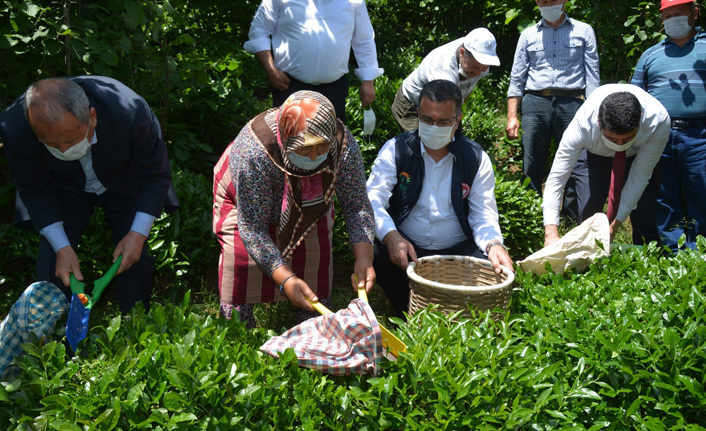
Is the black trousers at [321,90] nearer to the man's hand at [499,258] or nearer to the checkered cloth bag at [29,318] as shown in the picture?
the man's hand at [499,258]

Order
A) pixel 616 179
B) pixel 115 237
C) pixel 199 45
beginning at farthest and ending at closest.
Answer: pixel 199 45
pixel 616 179
pixel 115 237

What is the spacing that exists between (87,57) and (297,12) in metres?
1.41

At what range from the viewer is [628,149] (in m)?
3.93

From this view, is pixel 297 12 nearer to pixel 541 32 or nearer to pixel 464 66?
pixel 464 66

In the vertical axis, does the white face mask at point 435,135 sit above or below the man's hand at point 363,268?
above

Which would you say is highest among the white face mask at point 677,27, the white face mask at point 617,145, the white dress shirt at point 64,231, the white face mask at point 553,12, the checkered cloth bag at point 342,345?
the white face mask at point 553,12

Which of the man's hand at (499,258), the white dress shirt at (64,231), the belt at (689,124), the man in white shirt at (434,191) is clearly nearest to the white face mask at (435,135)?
the man in white shirt at (434,191)

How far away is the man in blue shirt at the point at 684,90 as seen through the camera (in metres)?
4.45

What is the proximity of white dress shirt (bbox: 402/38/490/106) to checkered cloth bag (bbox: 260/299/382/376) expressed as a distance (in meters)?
2.49

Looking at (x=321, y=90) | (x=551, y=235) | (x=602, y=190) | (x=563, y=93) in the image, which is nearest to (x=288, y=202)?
(x=551, y=235)

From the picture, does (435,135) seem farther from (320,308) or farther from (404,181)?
(320,308)

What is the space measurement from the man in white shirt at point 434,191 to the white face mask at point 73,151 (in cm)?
152

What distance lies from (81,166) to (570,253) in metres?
2.42

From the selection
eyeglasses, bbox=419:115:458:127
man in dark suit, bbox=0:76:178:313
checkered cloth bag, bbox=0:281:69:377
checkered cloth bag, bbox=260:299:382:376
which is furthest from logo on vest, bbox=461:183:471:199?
checkered cloth bag, bbox=0:281:69:377
